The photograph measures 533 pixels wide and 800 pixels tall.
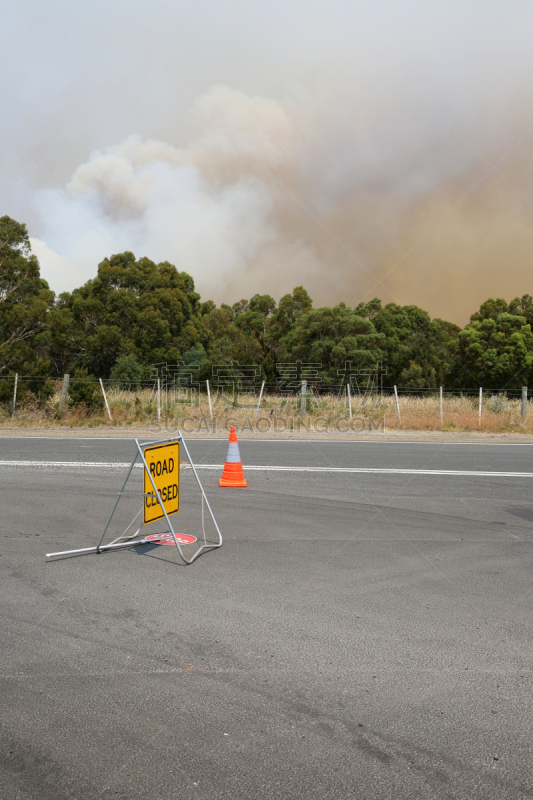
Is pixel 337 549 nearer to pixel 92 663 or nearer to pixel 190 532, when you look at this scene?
pixel 190 532

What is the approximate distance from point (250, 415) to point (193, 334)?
1858 centimetres

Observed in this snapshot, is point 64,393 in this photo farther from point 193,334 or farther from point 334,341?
point 334,341

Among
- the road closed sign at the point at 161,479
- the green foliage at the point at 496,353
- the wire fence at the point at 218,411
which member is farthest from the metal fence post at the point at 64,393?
the green foliage at the point at 496,353

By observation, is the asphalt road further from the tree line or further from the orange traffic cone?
the tree line

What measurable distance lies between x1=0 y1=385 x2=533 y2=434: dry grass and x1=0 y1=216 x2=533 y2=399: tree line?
8.40 meters

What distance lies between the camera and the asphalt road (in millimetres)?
2676

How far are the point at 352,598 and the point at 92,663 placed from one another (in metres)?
2.11

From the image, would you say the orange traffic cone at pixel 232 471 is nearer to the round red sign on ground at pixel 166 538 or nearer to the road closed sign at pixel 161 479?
the round red sign on ground at pixel 166 538

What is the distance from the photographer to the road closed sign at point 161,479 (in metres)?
6.01

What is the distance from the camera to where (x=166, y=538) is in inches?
263

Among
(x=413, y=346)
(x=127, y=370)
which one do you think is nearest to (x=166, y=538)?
(x=127, y=370)

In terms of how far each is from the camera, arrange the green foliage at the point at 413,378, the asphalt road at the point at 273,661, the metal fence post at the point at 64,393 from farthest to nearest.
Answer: the green foliage at the point at 413,378 → the metal fence post at the point at 64,393 → the asphalt road at the point at 273,661

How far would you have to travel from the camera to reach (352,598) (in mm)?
4809

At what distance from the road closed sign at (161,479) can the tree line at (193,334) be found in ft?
87.8
